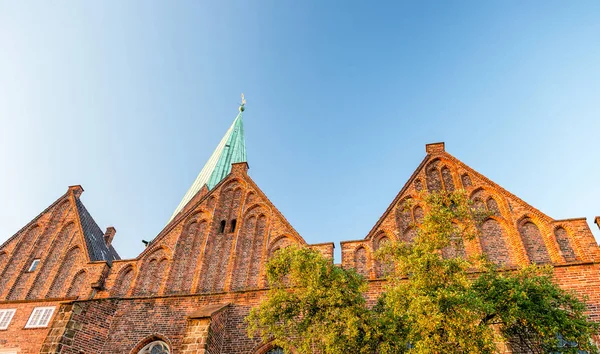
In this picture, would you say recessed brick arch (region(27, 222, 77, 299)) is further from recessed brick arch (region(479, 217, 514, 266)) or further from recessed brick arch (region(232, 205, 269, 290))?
recessed brick arch (region(479, 217, 514, 266))

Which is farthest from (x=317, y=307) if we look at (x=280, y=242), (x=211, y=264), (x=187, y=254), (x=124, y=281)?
(x=124, y=281)

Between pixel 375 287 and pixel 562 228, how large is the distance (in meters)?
7.38

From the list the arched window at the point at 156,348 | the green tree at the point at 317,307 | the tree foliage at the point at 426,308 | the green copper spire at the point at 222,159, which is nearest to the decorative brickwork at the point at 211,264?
the arched window at the point at 156,348

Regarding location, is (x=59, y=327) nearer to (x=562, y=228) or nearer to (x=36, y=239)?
(x=36, y=239)

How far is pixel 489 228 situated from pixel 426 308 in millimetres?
8744

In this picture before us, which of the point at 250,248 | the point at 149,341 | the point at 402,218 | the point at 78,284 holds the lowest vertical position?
the point at 149,341

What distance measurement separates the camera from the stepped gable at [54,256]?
20.1m

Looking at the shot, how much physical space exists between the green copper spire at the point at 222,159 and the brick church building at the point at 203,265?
13388 mm

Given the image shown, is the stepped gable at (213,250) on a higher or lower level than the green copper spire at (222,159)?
lower

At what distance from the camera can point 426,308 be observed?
32.6 feet

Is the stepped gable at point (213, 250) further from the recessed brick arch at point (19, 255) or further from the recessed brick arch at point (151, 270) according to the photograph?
the recessed brick arch at point (19, 255)

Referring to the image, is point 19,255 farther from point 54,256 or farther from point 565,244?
point 565,244

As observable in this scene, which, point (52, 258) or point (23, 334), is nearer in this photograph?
point (23, 334)

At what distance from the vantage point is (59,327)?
1681 cm
